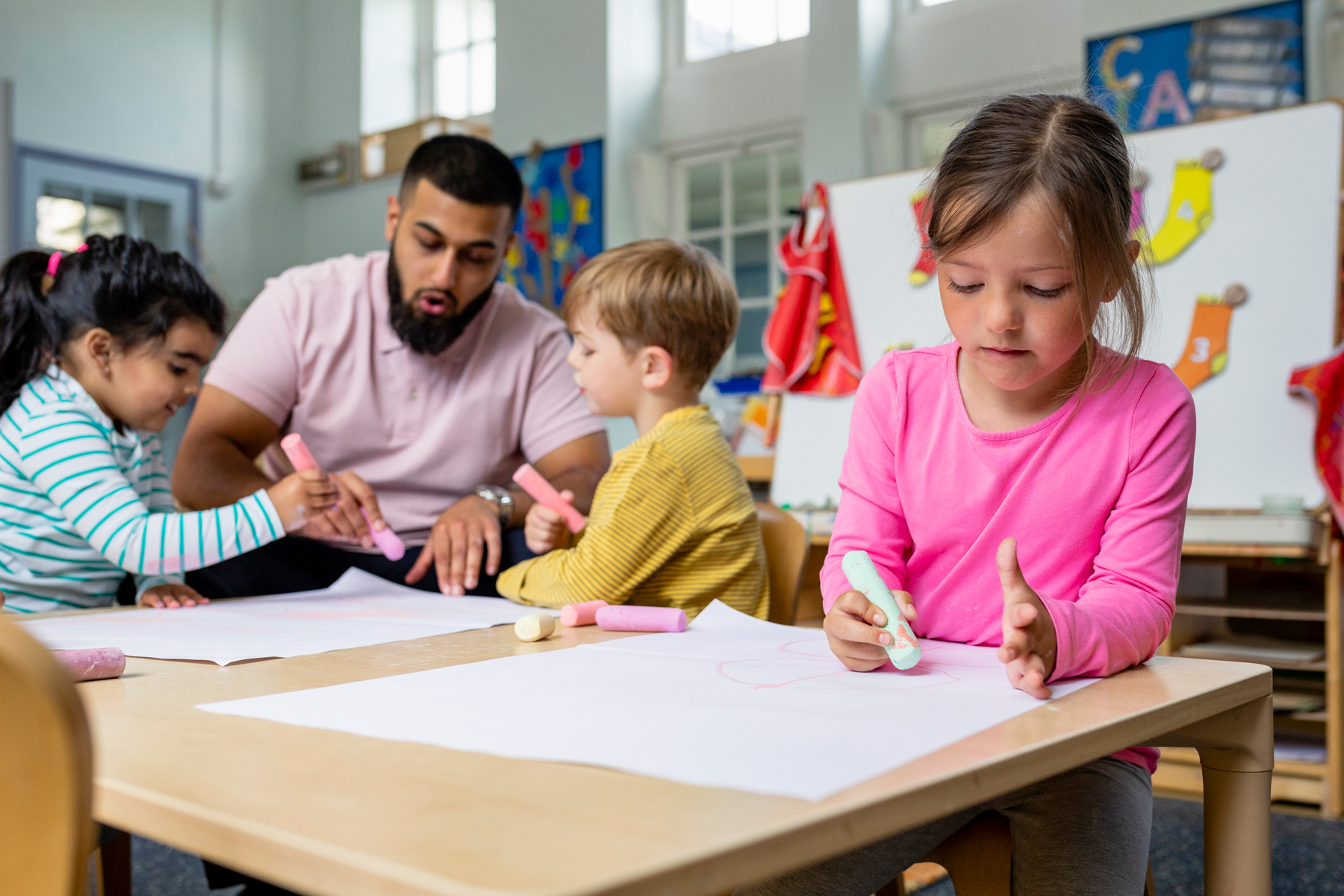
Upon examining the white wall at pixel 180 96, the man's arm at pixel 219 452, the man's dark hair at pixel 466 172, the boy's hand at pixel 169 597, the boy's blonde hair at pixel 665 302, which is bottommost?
the boy's hand at pixel 169 597

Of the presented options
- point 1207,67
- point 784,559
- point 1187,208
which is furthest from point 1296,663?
point 1207,67

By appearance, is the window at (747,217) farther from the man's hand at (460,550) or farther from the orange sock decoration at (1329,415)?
the man's hand at (460,550)

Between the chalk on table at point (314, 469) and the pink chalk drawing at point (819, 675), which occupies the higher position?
the chalk on table at point (314, 469)

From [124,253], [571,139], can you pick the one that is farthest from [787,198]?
[124,253]

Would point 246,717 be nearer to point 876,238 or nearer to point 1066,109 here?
point 1066,109

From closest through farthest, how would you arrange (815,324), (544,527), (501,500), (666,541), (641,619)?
(641,619) < (666,541) < (544,527) < (501,500) < (815,324)

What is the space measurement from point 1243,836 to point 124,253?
4.23 ft

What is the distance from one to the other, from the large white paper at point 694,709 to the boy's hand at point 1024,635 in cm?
1

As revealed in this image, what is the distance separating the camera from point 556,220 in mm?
4336

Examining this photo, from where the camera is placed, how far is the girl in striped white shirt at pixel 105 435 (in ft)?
3.73

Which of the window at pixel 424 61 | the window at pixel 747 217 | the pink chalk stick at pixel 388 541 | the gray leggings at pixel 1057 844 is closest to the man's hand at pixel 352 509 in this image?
the pink chalk stick at pixel 388 541

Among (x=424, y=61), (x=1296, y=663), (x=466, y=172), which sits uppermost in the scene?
(x=424, y=61)

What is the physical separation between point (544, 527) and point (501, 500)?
302 millimetres

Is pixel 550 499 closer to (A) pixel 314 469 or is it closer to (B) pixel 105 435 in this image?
(A) pixel 314 469
